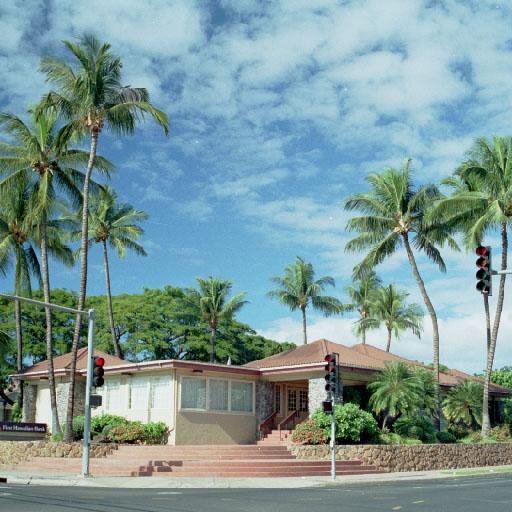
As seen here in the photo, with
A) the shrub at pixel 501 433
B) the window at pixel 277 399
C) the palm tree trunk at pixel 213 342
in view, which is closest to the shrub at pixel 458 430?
the shrub at pixel 501 433

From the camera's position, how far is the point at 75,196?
117ft

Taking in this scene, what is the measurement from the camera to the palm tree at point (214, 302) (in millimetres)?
56688

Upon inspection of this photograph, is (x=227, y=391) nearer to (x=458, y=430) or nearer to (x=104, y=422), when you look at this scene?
(x=104, y=422)

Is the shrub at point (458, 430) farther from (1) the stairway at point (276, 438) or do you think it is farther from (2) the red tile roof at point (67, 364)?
(2) the red tile roof at point (67, 364)

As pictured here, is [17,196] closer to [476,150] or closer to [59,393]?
[59,393]

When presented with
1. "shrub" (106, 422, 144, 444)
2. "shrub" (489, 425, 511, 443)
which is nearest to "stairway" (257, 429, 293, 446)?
→ "shrub" (106, 422, 144, 444)

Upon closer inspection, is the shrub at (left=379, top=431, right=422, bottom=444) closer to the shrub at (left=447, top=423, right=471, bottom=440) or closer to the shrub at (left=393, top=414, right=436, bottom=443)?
the shrub at (left=393, top=414, right=436, bottom=443)

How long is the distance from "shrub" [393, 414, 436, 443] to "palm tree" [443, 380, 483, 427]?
4016 millimetres

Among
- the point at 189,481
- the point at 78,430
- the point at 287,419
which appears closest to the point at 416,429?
the point at 287,419

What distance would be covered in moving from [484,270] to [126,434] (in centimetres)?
2040

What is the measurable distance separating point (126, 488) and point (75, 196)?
56.5 feet

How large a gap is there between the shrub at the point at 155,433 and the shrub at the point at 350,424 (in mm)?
6518

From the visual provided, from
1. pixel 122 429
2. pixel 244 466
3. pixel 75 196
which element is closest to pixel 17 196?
pixel 75 196

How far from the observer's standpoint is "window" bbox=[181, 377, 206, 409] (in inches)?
1292
